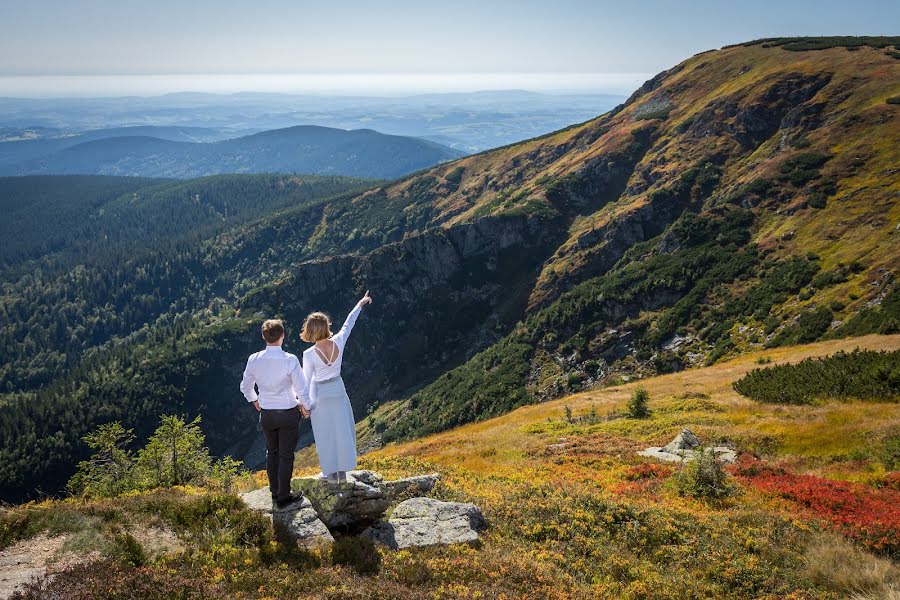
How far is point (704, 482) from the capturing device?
18641 mm

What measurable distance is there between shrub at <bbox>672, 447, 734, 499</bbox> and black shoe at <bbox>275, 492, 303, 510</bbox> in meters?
14.5

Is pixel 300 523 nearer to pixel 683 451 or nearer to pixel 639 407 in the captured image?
pixel 683 451

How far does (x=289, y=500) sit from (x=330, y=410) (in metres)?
2.91

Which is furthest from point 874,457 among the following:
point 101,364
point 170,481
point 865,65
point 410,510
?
point 101,364

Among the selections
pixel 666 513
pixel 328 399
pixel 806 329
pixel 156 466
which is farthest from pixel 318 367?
pixel 806 329

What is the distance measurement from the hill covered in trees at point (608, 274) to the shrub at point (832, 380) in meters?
14.5

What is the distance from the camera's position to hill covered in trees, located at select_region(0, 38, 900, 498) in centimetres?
7100

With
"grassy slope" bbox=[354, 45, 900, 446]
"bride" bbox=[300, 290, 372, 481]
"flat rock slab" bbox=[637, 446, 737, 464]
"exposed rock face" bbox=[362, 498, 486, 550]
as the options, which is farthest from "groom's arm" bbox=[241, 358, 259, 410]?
"grassy slope" bbox=[354, 45, 900, 446]

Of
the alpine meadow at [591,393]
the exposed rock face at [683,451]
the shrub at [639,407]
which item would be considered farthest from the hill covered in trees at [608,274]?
the exposed rock face at [683,451]

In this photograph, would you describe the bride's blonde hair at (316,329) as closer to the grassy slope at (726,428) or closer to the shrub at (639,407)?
the grassy slope at (726,428)

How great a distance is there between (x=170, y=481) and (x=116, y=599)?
14.6 m

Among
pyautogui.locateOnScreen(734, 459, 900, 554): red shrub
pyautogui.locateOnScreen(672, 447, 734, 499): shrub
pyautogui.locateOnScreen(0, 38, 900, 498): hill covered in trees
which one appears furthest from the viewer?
pyautogui.locateOnScreen(0, 38, 900, 498): hill covered in trees

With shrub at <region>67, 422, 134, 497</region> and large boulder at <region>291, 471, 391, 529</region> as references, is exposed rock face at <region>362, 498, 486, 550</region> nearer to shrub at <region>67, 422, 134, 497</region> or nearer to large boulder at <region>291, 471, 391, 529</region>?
large boulder at <region>291, 471, 391, 529</region>

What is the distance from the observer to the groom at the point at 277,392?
1134 cm
